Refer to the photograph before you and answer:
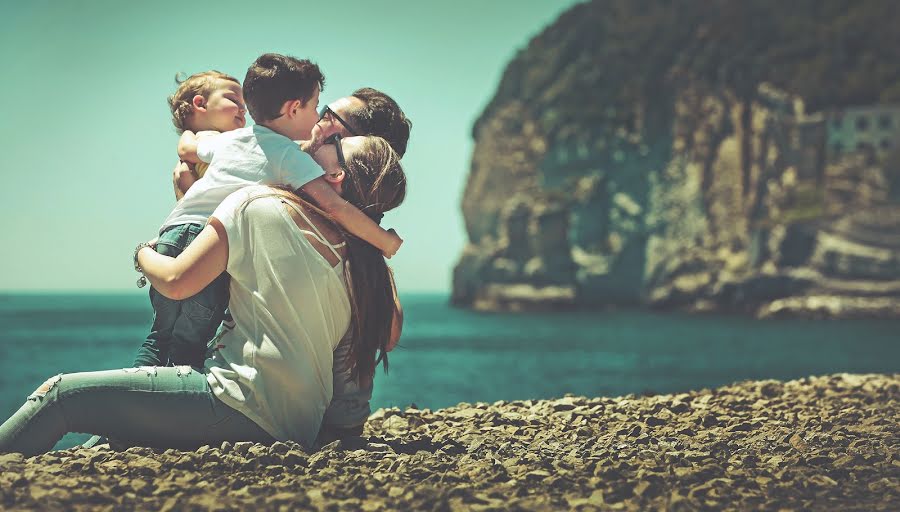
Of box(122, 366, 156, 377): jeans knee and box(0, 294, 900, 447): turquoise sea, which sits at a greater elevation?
box(122, 366, 156, 377): jeans knee

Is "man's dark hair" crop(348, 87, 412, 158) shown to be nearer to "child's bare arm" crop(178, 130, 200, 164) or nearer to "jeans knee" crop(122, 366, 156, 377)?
"child's bare arm" crop(178, 130, 200, 164)

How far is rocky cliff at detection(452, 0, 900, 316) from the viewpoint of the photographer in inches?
3194

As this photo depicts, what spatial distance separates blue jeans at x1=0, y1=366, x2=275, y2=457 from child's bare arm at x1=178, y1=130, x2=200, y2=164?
1203mm

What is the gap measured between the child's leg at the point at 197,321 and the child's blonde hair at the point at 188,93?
0.85m

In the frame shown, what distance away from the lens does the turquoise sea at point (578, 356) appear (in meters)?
32.8

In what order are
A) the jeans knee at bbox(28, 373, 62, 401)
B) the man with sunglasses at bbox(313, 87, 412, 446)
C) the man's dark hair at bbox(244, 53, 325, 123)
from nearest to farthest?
the jeans knee at bbox(28, 373, 62, 401), the man's dark hair at bbox(244, 53, 325, 123), the man with sunglasses at bbox(313, 87, 412, 446)

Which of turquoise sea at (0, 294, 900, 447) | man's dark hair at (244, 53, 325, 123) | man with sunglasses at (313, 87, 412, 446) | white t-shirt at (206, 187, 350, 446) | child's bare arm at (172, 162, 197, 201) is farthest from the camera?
turquoise sea at (0, 294, 900, 447)

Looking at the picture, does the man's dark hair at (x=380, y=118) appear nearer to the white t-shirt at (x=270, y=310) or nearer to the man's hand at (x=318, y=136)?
the man's hand at (x=318, y=136)

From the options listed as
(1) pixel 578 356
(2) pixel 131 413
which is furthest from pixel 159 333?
(1) pixel 578 356

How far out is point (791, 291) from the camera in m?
81.6

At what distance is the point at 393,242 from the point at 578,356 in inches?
1821

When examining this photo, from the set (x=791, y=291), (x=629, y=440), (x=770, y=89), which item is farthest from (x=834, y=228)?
(x=629, y=440)

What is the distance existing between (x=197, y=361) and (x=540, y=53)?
118 meters

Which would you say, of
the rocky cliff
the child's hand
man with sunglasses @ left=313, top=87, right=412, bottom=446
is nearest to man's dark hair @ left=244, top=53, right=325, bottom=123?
man with sunglasses @ left=313, top=87, right=412, bottom=446
